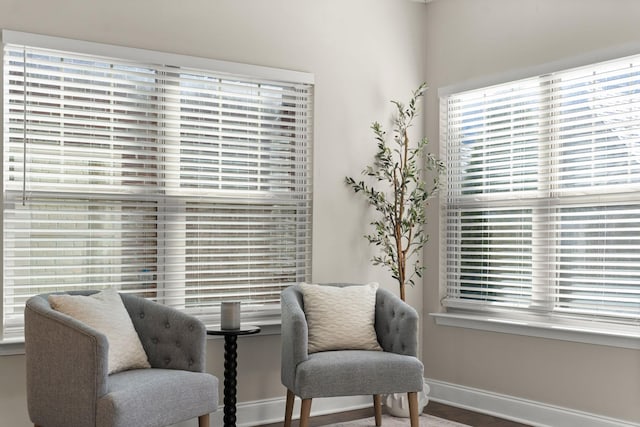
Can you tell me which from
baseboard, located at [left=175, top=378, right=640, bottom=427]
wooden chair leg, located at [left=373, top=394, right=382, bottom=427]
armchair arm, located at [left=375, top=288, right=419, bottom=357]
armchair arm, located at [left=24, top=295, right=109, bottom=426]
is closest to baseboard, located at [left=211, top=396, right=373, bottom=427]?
baseboard, located at [left=175, top=378, right=640, bottom=427]

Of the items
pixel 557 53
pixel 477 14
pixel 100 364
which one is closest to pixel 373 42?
pixel 477 14

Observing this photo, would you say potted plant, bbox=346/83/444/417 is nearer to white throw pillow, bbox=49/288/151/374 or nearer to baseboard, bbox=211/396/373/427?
baseboard, bbox=211/396/373/427

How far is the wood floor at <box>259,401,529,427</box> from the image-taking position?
13.9ft

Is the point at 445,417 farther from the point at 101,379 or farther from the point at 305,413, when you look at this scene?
the point at 101,379

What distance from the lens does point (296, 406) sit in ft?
14.5

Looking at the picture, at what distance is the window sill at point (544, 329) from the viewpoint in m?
3.77

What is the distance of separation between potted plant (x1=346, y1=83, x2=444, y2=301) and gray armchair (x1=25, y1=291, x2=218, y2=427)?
164 cm

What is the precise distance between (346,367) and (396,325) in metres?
0.46

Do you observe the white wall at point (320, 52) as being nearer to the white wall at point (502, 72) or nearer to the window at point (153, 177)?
the window at point (153, 177)

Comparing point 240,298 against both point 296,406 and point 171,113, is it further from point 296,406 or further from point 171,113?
point 171,113

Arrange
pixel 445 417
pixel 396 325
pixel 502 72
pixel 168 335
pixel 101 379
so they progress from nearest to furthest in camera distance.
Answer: pixel 101 379 < pixel 168 335 < pixel 396 325 < pixel 445 417 < pixel 502 72

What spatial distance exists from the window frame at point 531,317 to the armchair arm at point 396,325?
800 mm

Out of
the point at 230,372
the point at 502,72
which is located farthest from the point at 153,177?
the point at 502,72

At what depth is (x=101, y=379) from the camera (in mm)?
2826
